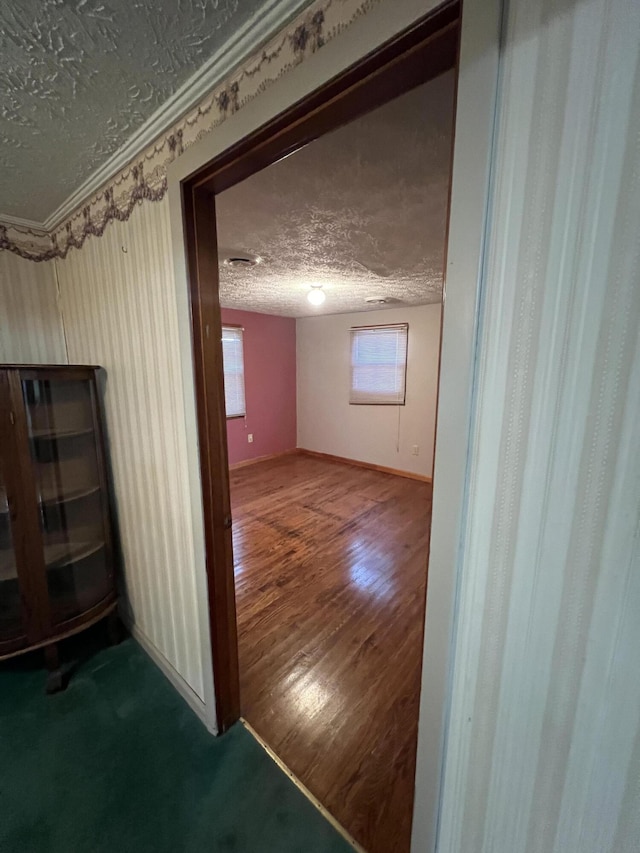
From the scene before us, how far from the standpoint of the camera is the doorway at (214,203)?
0.62m

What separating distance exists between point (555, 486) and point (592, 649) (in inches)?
10.5

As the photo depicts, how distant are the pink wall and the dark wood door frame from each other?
11.0 ft

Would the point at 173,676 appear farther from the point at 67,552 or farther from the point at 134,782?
the point at 67,552

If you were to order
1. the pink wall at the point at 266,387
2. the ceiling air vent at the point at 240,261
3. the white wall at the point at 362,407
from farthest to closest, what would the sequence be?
the pink wall at the point at 266,387 < the white wall at the point at 362,407 < the ceiling air vent at the point at 240,261

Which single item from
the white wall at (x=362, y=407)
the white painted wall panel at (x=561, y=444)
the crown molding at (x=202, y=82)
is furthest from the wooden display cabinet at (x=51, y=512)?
the white wall at (x=362, y=407)

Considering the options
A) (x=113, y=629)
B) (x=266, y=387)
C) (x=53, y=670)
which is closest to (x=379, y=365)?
(x=266, y=387)

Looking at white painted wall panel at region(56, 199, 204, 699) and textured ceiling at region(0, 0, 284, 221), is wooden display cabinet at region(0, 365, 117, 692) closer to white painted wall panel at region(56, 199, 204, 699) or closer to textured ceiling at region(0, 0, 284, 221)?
white painted wall panel at region(56, 199, 204, 699)

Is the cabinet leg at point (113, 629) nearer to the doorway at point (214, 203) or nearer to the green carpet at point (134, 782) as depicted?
the green carpet at point (134, 782)

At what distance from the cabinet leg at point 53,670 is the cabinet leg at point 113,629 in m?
0.24

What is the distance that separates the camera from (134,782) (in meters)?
1.24

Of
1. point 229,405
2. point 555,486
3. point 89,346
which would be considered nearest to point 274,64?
point 555,486

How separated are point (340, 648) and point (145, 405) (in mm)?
1612

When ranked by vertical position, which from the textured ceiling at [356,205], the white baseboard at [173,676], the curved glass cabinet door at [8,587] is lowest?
the white baseboard at [173,676]

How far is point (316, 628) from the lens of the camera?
1.97 m
